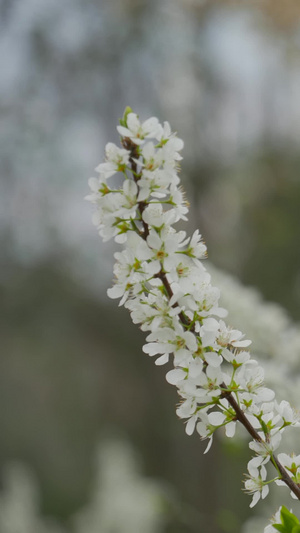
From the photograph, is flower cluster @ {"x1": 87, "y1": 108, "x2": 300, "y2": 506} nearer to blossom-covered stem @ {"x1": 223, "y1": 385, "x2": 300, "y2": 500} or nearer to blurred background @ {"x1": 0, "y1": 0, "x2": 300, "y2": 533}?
blossom-covered stem @ {"x1": 223, "y1": 385, "x2": 300, "y2": 500}

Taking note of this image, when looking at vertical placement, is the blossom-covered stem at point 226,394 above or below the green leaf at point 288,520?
above

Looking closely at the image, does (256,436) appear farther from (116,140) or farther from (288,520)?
(116,140)

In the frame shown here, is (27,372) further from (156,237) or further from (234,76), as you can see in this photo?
(156,237)

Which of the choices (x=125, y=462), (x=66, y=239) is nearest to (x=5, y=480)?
(x=125, y=462)

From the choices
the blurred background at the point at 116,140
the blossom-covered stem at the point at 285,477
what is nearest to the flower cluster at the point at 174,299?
the blossom-covered stem at the point at 285,477

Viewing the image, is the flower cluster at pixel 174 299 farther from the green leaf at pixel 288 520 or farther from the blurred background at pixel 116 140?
the blurred background at pixel 116 140
